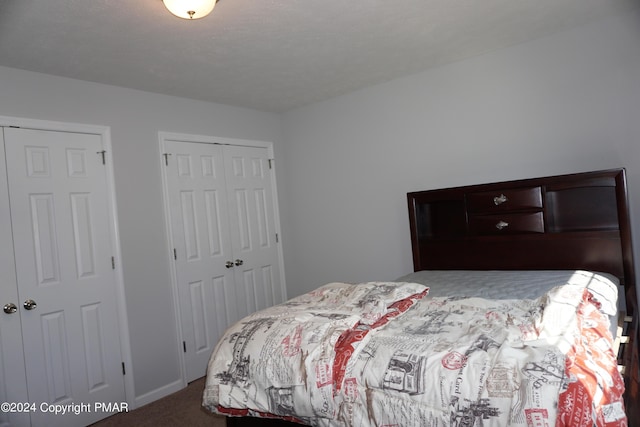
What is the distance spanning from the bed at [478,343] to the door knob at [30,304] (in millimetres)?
1573

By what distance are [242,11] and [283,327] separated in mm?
1664

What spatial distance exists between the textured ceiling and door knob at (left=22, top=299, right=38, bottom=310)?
1535 millimetres

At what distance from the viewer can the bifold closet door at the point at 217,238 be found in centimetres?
368

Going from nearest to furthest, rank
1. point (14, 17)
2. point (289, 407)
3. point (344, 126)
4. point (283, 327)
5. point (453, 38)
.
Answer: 1. point (289, 407)
2. point (283, 327)
3. point (14, 17)
4. point (453, 38)
5. point (344, 126)

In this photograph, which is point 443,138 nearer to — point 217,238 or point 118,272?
point 217,238

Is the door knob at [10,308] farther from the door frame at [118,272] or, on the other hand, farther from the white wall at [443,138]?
the white wall at [443,138]

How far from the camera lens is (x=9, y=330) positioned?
2.68 m

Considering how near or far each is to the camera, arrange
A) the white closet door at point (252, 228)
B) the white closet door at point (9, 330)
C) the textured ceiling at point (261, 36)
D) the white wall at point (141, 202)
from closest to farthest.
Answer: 1. the textured ceiling at point (261, 36)
2. the white closet door at point (9, 330)
3. the white wall at point (141, 202)
4. the white closet door at point (252, 228)

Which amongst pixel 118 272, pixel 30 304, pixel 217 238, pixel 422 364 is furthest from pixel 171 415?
pixel 422 364

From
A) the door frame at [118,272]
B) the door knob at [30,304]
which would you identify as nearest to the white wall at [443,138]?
the door frame at [118,272]

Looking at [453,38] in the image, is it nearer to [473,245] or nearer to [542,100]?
[542,100]

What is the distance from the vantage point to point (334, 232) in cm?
433

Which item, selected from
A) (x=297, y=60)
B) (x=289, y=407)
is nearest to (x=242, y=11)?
(x=297, y=60)

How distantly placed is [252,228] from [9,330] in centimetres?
214
